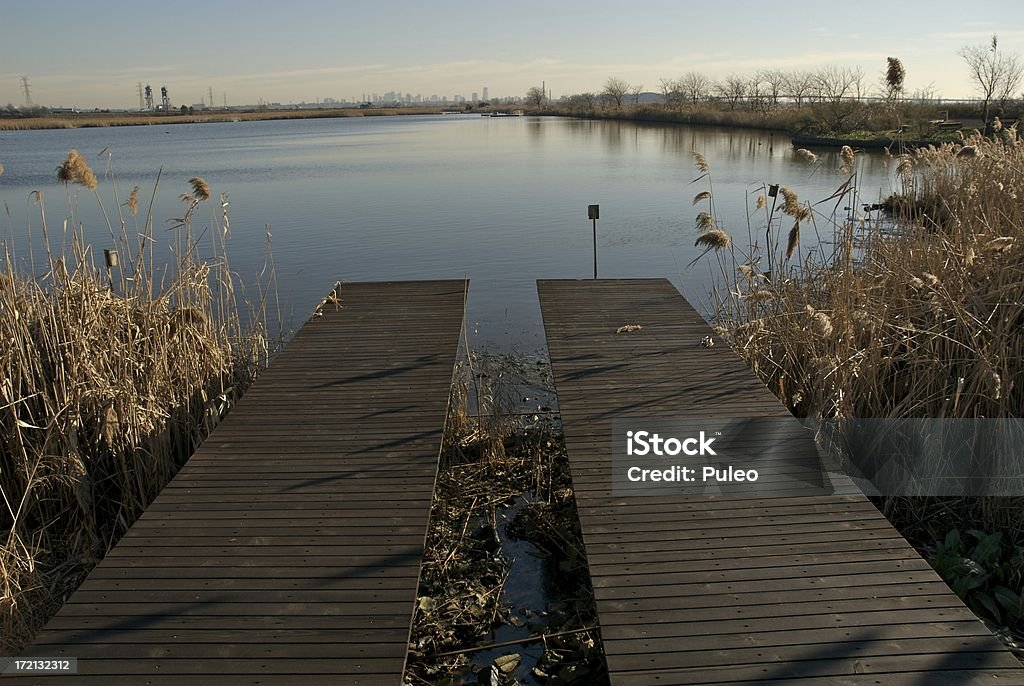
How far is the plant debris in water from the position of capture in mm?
3084

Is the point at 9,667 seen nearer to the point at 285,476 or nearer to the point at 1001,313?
the point at 285,476

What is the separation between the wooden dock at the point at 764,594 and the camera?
2.23m

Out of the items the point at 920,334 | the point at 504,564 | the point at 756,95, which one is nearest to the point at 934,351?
the point at 920,334

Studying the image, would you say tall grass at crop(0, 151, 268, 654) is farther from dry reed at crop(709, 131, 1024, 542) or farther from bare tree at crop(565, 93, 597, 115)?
bare tree at crop(565, 93, 597, 115)

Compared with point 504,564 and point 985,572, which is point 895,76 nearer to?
point 985,572

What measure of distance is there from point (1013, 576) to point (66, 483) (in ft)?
14.1

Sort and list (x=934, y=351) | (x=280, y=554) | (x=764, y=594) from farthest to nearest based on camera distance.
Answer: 1. (x=934, y=351)
2. (x=280, y=554)
3. (x=764, y=594)

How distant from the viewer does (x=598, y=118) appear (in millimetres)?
56781

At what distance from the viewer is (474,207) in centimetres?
1497

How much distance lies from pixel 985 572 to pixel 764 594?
1.34 metres

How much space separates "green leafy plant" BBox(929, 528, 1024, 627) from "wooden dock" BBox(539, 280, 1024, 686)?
1.70 ft

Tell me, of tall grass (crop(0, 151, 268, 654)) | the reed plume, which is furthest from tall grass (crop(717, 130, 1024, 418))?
the reed plume

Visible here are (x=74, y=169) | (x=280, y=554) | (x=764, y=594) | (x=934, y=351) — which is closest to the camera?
(x=764, y=594)

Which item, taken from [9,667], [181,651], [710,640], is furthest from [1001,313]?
[9,667]
